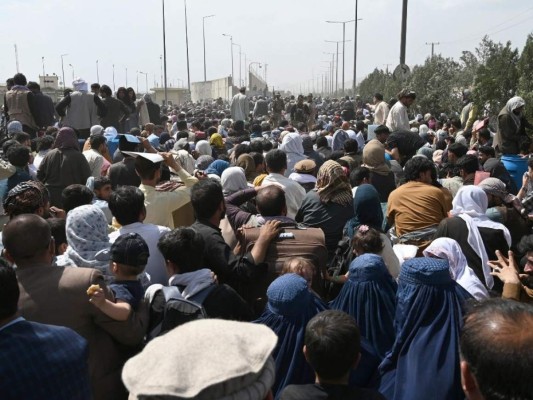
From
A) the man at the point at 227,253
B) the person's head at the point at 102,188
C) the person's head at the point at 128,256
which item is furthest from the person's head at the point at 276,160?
the person's head at the point at 128,256

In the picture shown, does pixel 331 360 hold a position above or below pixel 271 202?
below

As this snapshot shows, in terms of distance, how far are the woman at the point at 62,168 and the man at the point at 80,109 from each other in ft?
15.4

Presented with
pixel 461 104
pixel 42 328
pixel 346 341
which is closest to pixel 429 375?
pixel 346 341

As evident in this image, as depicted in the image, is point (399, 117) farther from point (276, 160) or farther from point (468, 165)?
point (276, 160)

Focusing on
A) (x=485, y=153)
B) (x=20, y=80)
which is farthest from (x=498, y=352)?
(x=20, y=80)

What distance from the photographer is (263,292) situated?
4.16 m

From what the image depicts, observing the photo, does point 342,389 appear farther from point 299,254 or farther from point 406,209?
point 406,209

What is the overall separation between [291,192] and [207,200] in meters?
2.08

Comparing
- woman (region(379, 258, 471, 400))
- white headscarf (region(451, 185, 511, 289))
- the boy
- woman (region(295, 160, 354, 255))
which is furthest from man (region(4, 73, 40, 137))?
the boy

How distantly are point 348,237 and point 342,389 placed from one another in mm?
2380

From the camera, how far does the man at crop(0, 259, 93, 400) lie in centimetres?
232

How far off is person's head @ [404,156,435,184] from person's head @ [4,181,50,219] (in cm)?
344

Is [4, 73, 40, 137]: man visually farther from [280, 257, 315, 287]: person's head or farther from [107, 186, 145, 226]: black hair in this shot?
[280, 257, 315, 287]: person's head

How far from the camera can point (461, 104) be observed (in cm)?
1988
